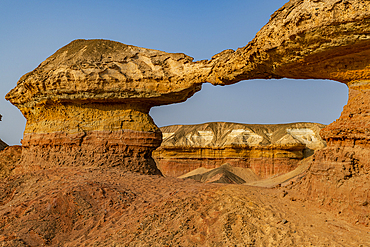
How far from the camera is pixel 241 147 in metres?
27.8

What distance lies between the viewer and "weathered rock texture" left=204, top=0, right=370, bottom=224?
573 centimetres

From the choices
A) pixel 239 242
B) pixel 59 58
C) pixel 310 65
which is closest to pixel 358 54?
pixel 310 65

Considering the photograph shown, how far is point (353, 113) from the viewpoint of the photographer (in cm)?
677

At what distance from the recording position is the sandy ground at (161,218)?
5.55 m

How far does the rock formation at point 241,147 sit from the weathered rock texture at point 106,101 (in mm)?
17301

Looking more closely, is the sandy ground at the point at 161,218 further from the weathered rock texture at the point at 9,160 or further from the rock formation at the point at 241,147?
the rock formation at the point at 241,147

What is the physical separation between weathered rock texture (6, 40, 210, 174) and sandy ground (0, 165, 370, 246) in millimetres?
2453

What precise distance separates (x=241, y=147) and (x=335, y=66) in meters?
21.4

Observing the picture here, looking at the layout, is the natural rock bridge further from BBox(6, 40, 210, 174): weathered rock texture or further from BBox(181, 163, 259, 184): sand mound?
BBox(181, 163, 259, 184): sand mound

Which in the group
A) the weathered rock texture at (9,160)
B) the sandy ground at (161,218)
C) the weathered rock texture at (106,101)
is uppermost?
the weathered rock texture at (106,101)

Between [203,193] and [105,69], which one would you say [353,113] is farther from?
[105,69]

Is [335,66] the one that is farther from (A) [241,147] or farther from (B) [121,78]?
(A) [241,147]

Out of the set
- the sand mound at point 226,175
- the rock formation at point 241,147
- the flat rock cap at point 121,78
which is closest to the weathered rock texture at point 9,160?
the flat rock cap at point 121,78

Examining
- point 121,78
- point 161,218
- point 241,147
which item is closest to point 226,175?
point 241,147
